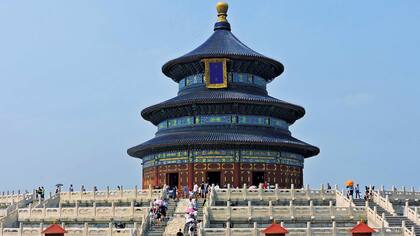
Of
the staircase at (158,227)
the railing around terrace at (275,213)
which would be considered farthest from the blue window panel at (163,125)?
the railing around terrace at (275,213)

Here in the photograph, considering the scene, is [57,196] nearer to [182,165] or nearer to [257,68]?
[182,165]

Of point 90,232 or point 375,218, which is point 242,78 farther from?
point 90,232

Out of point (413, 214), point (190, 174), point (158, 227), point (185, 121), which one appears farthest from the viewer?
point (185, 121)

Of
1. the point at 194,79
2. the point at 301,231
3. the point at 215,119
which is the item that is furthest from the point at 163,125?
the point at 301,231

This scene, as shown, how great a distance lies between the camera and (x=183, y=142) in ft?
184

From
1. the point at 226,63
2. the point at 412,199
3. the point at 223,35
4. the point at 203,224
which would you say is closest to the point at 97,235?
the point at 203,224

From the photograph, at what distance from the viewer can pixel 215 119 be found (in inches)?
2323

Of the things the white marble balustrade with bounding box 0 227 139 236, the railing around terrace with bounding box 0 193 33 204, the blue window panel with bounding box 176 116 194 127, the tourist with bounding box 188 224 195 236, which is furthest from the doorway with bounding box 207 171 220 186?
the white marble balustrade with bounding box 0 227 139 236

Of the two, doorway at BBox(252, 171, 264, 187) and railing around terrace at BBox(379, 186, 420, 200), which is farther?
doorway at BBox(252, 171, 264, 187)

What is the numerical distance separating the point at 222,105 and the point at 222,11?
12772 millimetres

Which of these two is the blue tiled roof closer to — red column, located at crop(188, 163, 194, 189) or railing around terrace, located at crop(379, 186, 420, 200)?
red column, located at crop(188, 163, 194, 189)

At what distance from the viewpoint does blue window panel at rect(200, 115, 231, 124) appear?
193 feet

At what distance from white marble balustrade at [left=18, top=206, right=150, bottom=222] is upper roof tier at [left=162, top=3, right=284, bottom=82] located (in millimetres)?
24031

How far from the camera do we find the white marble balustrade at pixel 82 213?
38.9m
